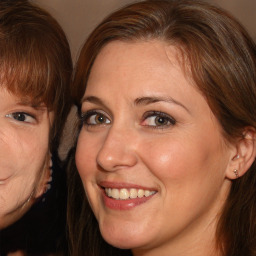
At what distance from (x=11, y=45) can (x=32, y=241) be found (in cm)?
64

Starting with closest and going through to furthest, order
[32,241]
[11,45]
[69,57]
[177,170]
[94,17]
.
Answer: [177,170]
[11,45]
[69,57]
[32,241]
[94,17]

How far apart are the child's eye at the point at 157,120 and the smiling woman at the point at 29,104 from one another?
12.4 inches

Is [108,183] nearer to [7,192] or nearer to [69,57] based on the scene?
[7,192]

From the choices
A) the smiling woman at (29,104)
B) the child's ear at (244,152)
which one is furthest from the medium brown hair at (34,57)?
the child's ear at (244,152)

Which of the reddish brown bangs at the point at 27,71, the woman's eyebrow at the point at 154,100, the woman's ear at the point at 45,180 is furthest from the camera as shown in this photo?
the woman's ear at the point at 45,180

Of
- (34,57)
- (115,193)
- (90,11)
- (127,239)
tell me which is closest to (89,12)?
(90,11)

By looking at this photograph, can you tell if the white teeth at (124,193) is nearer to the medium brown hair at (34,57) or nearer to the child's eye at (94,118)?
the child's eye at (94,118)

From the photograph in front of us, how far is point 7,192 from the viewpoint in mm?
1846

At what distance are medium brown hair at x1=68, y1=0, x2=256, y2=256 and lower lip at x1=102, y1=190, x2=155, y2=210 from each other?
256mm

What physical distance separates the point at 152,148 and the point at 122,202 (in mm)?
176

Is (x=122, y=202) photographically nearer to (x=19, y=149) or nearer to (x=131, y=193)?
(x=131, y=193)

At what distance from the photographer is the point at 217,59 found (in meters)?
1.70

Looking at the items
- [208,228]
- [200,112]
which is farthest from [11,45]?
[208,228]

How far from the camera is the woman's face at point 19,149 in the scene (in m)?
1.81
